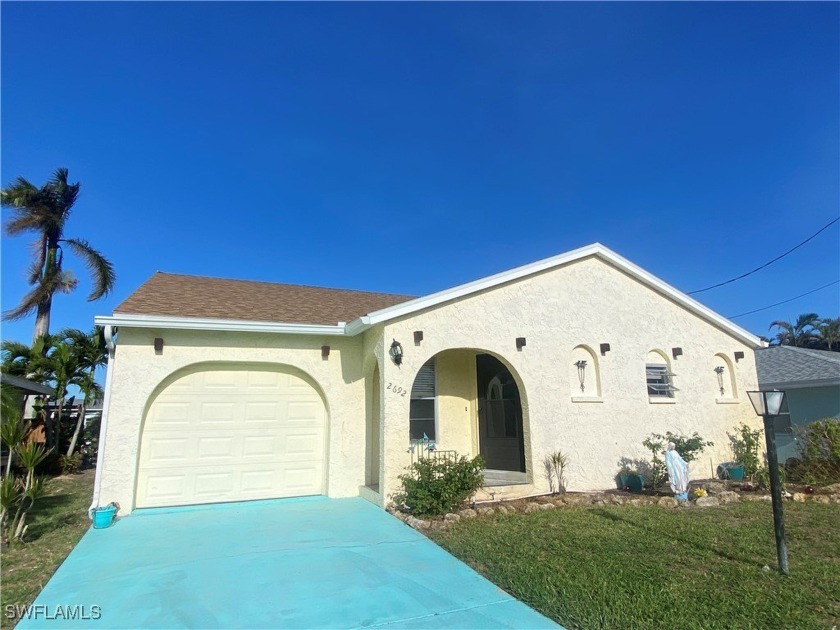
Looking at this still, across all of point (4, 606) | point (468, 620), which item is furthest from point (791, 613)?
point (4, 606)

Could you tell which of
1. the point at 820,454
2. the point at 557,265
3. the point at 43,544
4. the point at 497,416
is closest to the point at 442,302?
the point at 557,265

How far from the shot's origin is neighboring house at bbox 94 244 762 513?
8391 mm

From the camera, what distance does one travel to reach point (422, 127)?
1451 centimetres

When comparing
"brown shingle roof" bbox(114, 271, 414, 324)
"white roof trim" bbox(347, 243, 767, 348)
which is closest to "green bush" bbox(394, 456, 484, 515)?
"white roof trim" bbox(347, 243, 767, 348)

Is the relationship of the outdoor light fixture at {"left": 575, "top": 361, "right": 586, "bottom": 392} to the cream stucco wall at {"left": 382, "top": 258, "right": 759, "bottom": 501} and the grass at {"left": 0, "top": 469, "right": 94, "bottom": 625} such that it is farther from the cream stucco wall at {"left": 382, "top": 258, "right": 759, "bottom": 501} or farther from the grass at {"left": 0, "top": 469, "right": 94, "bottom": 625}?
the grass at {"left": 0, "top": 469, "right": 94, "bottom": 625}

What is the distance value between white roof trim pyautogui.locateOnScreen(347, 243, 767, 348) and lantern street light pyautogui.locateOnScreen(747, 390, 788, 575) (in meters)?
5.03

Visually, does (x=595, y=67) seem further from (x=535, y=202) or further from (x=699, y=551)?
(x=699, y=551)

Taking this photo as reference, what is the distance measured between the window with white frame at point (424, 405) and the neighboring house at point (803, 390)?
34.4ft

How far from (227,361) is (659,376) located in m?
10.3

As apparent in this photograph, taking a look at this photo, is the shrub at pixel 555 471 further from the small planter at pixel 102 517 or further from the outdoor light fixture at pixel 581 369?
the small planter at pixel 102 517

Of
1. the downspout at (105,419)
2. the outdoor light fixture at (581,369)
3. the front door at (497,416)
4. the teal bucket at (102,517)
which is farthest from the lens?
the front door at (497,416)

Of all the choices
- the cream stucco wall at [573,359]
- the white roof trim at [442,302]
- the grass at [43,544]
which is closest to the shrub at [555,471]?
the cream stucco wall at [573,359]

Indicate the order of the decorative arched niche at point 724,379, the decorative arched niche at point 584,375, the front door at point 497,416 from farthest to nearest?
the decorative arched niche at point 724,379 < the front door at point 497,416 < the decorative arched niche at point 584,375

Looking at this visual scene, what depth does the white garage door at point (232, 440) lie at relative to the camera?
8.51 meters
